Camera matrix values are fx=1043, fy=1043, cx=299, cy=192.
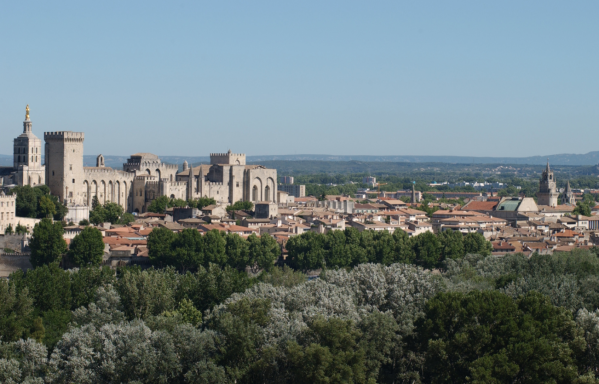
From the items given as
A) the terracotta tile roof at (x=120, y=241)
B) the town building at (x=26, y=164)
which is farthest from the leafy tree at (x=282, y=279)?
the town building at (x=26, y=164)

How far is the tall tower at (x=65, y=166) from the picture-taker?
7575cm

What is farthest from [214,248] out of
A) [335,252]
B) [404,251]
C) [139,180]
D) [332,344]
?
[139,180]

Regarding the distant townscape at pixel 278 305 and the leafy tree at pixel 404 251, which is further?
the leafy tree at pixel 404 251

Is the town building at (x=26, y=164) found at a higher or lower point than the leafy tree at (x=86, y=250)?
higher

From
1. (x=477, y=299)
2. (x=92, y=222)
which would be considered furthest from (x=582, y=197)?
(x=477, y=299)

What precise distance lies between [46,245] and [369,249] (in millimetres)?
18781

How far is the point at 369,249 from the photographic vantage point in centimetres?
6181

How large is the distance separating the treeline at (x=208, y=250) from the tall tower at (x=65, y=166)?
1910cm

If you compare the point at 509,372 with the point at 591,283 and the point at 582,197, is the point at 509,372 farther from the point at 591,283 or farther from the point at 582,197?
the point at 582,197

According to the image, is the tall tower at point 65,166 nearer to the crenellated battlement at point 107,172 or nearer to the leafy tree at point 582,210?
the crenellated battlement at point 107,172

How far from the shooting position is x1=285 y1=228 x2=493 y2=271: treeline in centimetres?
5991

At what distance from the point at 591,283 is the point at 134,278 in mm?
17826

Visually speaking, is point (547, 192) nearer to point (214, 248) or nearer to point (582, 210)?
point (582, 210)

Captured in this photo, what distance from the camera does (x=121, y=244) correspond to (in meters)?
58.5
